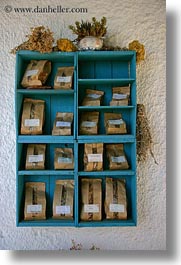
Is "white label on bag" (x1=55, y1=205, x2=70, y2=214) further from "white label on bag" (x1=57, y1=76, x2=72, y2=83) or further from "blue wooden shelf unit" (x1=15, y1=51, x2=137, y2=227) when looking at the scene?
"white label on bag" (x1=57, y1=76, x2=72, y2=83)

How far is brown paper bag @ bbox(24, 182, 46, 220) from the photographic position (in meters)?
1.59

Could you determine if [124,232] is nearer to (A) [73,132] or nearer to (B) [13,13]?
(A) [73,132]

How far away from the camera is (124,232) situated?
172cm

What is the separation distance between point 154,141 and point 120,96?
30 centimetres

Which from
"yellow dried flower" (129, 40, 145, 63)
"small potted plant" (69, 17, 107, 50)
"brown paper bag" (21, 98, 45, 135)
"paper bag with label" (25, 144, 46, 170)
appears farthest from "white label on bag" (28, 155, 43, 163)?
"yellow dried flower" (129, 40, 145, 63)

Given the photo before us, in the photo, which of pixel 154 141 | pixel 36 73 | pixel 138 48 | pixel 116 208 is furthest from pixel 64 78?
pixel 116 208

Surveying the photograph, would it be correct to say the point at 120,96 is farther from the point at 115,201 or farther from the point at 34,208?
the point at 34,208

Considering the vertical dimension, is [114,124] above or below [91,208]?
above

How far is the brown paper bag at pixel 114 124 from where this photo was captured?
1589 millimetres

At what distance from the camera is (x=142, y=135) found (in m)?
1.66

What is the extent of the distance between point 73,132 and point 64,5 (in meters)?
0.69

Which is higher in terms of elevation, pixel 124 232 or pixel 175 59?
pixel 175 59

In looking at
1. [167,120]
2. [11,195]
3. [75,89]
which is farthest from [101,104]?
[11,195]

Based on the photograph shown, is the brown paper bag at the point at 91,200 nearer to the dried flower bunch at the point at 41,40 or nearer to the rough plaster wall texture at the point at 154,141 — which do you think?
the rough plaster wall texture at the point at 154,141
